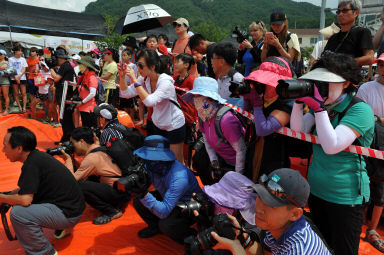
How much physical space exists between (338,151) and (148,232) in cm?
229

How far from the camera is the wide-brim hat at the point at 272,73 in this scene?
2.26 metres

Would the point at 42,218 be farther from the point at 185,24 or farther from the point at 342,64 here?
the point at 185,24

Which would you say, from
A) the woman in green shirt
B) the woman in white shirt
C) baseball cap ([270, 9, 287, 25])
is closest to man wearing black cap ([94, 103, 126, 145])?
the woman in white shirt

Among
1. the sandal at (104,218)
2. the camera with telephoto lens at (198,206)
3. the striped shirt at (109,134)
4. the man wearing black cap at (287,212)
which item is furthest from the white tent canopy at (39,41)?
the man wearing black cap at (287,212)

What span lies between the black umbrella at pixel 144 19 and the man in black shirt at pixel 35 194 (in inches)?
205

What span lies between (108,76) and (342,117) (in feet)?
19.4

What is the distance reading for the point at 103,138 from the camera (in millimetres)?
4238

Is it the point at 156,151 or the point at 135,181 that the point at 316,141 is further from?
the point at 156,151

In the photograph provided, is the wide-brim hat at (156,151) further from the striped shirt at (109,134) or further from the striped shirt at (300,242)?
the striped shirt at (300,242)

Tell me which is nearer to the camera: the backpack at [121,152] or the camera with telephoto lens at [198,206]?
the camera with telephoto lens at [198,206]

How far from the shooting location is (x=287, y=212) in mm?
1579

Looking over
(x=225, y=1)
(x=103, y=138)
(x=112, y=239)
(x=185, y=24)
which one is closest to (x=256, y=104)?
(x=112, y=239)

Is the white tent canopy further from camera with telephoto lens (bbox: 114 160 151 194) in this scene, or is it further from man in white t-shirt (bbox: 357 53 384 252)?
man in white t-shirt (bbox: 357 53 384 252)

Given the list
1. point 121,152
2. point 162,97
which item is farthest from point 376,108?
point 121,152
